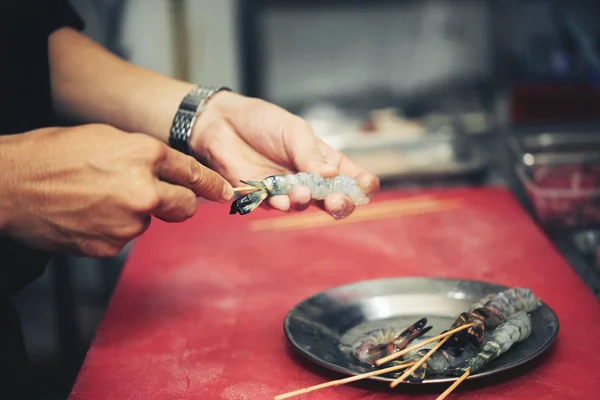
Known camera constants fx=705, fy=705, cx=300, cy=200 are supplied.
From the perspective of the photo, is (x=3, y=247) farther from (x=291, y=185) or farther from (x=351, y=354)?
(x=351, y=354)

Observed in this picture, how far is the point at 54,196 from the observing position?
1262mm

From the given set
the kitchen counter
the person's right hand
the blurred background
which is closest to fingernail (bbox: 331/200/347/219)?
the person's right hand

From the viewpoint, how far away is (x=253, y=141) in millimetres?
1992

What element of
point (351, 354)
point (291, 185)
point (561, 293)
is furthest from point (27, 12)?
point (561, 293)

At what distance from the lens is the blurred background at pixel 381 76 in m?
3.70

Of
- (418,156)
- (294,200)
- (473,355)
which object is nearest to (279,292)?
(294,200)

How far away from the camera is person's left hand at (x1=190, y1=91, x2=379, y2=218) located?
6.16ft

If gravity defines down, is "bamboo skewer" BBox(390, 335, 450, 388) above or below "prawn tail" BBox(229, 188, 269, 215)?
below

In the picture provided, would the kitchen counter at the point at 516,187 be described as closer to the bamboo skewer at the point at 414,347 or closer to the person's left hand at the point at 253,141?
the bamboo skewer at the point at 414,347

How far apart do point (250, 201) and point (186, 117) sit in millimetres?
490

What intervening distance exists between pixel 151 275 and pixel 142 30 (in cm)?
264

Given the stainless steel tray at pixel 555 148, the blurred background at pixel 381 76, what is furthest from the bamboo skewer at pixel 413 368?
the blurred background at pixel 381 76

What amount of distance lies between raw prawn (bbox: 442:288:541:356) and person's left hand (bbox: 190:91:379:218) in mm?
523

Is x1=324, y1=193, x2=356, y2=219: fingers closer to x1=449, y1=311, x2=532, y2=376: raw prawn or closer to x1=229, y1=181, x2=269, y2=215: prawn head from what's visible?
x1=229, y1=181, x2=269, y2=215: prawn head
